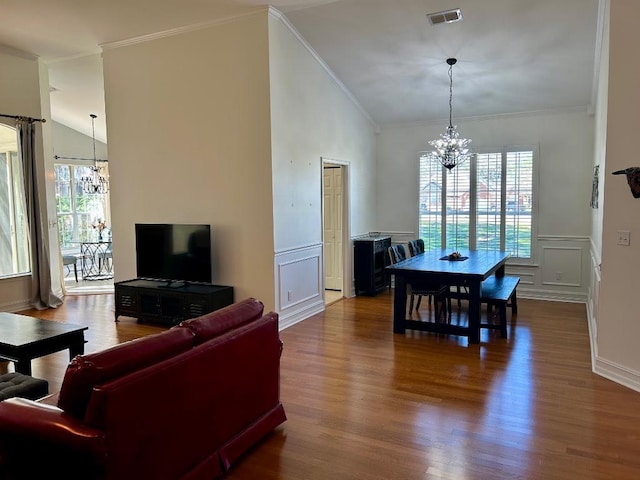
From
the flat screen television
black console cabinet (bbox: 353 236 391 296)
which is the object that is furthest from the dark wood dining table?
the flat screen television

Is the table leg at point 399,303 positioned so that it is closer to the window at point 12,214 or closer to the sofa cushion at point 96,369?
the sofa cushion at point 96,369

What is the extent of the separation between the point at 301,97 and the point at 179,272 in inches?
105

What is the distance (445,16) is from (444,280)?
2788 mm

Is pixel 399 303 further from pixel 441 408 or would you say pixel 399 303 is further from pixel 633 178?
pixel 633 178

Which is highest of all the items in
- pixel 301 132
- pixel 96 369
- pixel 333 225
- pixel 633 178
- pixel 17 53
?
pixel 17 53

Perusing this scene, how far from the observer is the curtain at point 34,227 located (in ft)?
21.4

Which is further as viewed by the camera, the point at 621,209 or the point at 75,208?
the point at 75,208

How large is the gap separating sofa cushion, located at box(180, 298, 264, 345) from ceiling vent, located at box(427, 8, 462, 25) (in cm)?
375

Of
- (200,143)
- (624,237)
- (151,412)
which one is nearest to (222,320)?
(151,412)

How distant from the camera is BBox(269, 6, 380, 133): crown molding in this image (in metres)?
5.24

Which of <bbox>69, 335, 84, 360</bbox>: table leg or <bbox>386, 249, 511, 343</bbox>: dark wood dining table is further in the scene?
<bbox>386, 249, 511, 343</bbox>: dark wood dining table

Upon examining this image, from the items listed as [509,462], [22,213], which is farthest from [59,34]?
[509,462]

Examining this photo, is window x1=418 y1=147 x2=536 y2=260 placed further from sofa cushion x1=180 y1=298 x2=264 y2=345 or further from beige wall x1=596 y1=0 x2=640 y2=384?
sofa cushion x1=180 y1=298 x2=264 y2=345

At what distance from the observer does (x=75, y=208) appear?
10367mm
